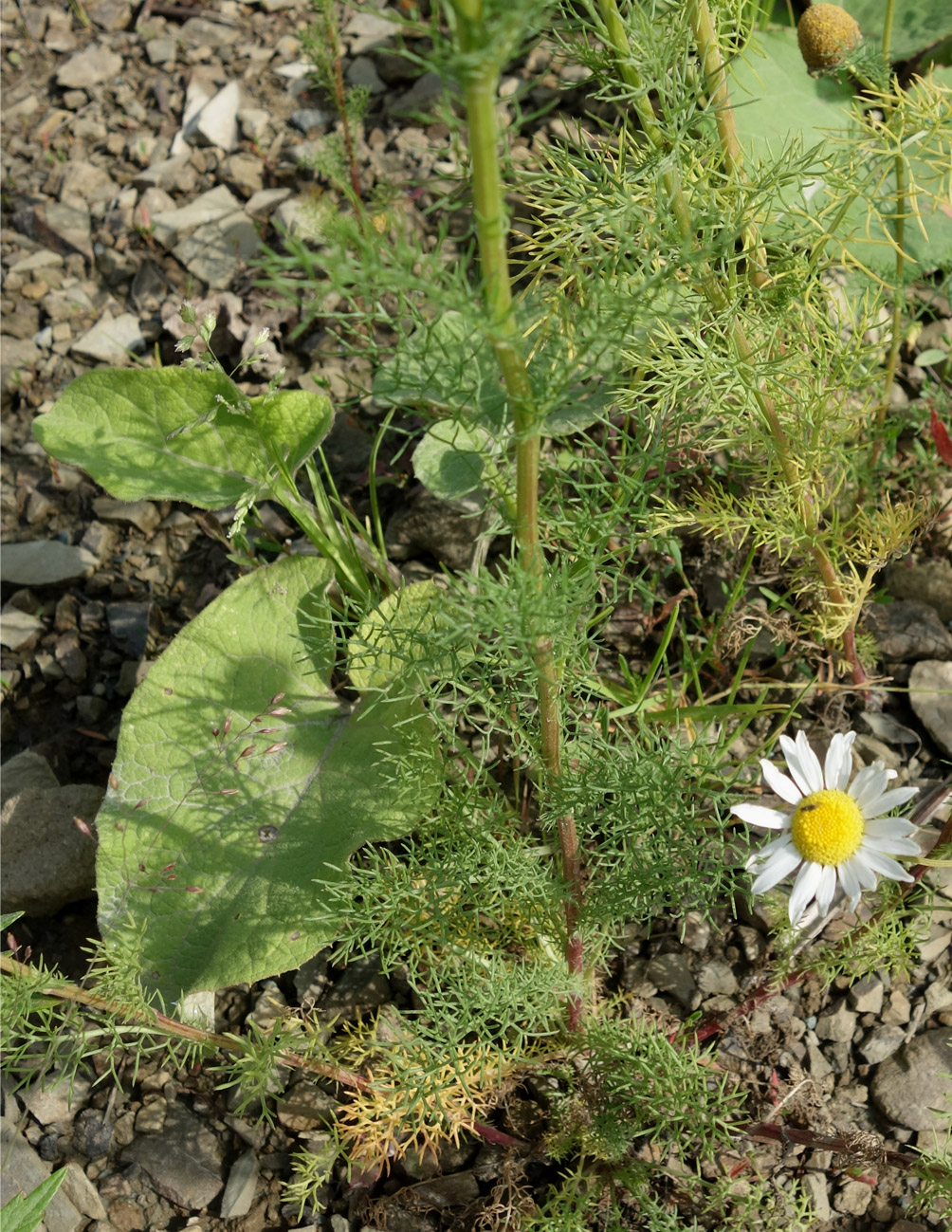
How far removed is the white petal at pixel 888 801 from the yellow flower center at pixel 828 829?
0.05ft

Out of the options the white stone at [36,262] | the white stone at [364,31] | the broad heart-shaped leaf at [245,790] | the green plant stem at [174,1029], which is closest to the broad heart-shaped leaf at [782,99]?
the white stone at [364,31]

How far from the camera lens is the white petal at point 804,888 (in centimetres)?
143

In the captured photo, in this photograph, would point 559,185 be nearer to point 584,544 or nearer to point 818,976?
point 584,544

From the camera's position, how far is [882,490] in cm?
223

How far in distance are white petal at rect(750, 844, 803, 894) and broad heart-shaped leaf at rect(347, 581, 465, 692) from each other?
1.75 ft

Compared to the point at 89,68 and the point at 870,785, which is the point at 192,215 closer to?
the point at 89,68

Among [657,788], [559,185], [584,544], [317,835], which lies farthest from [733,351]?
[317,835]

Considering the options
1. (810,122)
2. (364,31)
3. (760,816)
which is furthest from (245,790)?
(364,31)

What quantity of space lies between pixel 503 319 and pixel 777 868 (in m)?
0.93

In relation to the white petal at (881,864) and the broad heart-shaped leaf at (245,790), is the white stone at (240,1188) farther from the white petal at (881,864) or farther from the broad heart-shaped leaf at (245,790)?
the white petal at (881,864)

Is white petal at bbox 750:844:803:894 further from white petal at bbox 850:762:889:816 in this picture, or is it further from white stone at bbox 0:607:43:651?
white stone at bbox 0:607:43:651

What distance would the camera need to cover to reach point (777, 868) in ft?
4.75

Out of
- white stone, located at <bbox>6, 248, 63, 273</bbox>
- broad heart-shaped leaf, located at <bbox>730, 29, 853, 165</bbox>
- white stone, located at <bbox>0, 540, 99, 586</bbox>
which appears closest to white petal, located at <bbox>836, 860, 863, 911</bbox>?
broad heart-shaped leaf, located at <bbox>730, 29, 853, 165</bbox>

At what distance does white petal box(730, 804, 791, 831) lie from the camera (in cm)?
143
